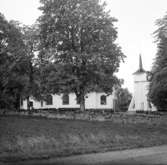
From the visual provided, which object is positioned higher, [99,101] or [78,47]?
[78,47]

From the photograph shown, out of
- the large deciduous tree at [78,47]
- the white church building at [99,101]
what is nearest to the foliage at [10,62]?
the large deciduous tree at [78,47]

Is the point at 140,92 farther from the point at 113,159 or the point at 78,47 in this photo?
the point at 113,159

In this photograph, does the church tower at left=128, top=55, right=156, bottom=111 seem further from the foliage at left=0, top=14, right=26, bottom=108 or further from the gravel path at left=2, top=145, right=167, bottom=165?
the gravel path at left=2, top=145, right=167, bottom=165

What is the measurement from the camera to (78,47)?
3803 cm

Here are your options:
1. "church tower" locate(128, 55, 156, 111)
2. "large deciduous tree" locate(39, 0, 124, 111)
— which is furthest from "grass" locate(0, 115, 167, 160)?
"church tower" locate(128, 55, 156, 111)

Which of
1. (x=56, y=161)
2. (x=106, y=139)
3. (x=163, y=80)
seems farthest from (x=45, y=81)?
(x=56, y=161)

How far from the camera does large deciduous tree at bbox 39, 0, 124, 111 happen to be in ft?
120

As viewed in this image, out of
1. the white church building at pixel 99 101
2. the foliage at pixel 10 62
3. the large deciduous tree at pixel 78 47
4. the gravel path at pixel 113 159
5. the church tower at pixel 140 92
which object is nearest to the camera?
the gravel path at pixel 113 159

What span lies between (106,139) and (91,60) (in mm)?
16334

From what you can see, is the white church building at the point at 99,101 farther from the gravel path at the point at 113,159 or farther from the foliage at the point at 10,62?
the gravel path at the point at 113,159

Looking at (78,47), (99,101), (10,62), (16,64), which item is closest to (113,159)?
(78,47)

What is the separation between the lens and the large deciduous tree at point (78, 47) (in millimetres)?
36500

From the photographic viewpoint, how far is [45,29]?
3825 cm

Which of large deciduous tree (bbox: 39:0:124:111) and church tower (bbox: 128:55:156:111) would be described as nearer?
large deciduous tree (bbox: 39:0:124:111)
